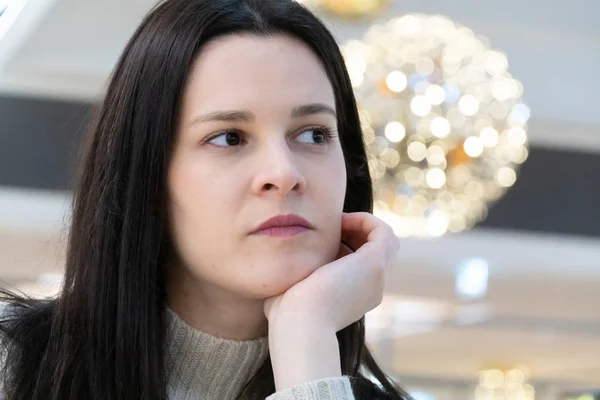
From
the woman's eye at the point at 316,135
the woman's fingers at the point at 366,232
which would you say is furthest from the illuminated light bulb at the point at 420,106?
the woman's eye at the point at 316,135

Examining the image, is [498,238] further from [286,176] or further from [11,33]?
[286,176]

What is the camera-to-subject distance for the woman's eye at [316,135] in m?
1.17

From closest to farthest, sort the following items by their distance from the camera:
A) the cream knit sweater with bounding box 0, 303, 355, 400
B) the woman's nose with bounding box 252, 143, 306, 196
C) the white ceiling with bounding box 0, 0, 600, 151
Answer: the woman's nose with bounding box 252, 143, 306, 196 → the cream knit sweater with bounding box 0, 303, 355, 400 → the white ceiling with bounding box 0, 0, 600, 151

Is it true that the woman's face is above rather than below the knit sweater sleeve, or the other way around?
above

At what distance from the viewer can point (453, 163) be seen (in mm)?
2977

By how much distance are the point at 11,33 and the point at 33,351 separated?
10.6 feet

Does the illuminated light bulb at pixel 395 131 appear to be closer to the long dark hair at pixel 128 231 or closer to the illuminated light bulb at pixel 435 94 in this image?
the illuminated light bulb at pixel 435 94

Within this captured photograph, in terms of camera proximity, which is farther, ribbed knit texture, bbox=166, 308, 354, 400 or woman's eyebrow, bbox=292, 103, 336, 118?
ribbed knit texture, bbox=166, 308, 354, 400

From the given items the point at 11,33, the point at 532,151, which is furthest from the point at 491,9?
the point at 11,33

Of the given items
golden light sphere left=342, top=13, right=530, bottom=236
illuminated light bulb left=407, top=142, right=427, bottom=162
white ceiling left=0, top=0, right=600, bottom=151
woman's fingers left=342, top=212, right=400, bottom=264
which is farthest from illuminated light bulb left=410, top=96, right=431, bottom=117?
woman's fingers left=342, top=212, right=400, bottom=264

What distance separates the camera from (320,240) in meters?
1.16

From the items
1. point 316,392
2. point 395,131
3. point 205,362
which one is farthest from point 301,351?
point 395,131

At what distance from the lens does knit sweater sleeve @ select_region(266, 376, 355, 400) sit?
109 cm

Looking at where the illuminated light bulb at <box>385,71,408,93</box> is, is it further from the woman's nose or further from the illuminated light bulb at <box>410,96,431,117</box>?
the woman's nose
